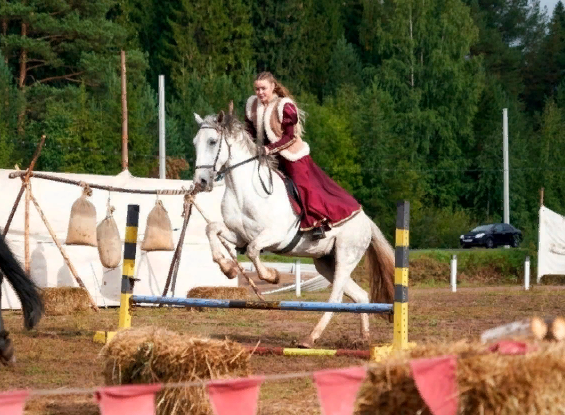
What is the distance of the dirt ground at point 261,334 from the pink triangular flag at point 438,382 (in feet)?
3.17

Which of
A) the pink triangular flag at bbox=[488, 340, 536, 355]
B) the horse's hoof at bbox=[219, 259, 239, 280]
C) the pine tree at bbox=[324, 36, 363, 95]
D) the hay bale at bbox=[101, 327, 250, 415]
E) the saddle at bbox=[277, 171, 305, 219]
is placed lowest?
the hay bale at bbox=[101, 327, 250, 415]

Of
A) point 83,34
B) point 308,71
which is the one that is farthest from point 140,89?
point 308,71

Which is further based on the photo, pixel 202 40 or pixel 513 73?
pixel 513 73

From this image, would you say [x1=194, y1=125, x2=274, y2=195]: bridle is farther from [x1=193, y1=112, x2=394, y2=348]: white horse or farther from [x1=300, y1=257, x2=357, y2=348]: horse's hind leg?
[x1=300, y1=257, x2=357, y2=348]: horse's hind leg

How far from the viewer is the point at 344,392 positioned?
5352mm

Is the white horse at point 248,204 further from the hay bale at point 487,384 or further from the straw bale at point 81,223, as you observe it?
the straw bale at point 81,223

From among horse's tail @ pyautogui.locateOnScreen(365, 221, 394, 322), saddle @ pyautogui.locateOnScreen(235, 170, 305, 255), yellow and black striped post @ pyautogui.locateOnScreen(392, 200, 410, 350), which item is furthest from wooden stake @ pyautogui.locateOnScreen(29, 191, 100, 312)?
yellow and black striped post @ pyautogui.locateOnScreen(392, 200, 410, 350)

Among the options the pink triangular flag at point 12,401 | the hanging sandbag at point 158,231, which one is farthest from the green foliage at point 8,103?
the pink triangular flag at point 12,401

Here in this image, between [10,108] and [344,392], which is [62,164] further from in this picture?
[344,392]

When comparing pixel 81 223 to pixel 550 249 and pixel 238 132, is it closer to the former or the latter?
pixel 238 132

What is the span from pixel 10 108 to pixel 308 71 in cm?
3037

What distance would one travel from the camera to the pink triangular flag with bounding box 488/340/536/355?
544 centimetres

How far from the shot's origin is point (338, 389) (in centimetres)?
534

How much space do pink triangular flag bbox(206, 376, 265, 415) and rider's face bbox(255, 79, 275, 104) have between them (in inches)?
238
